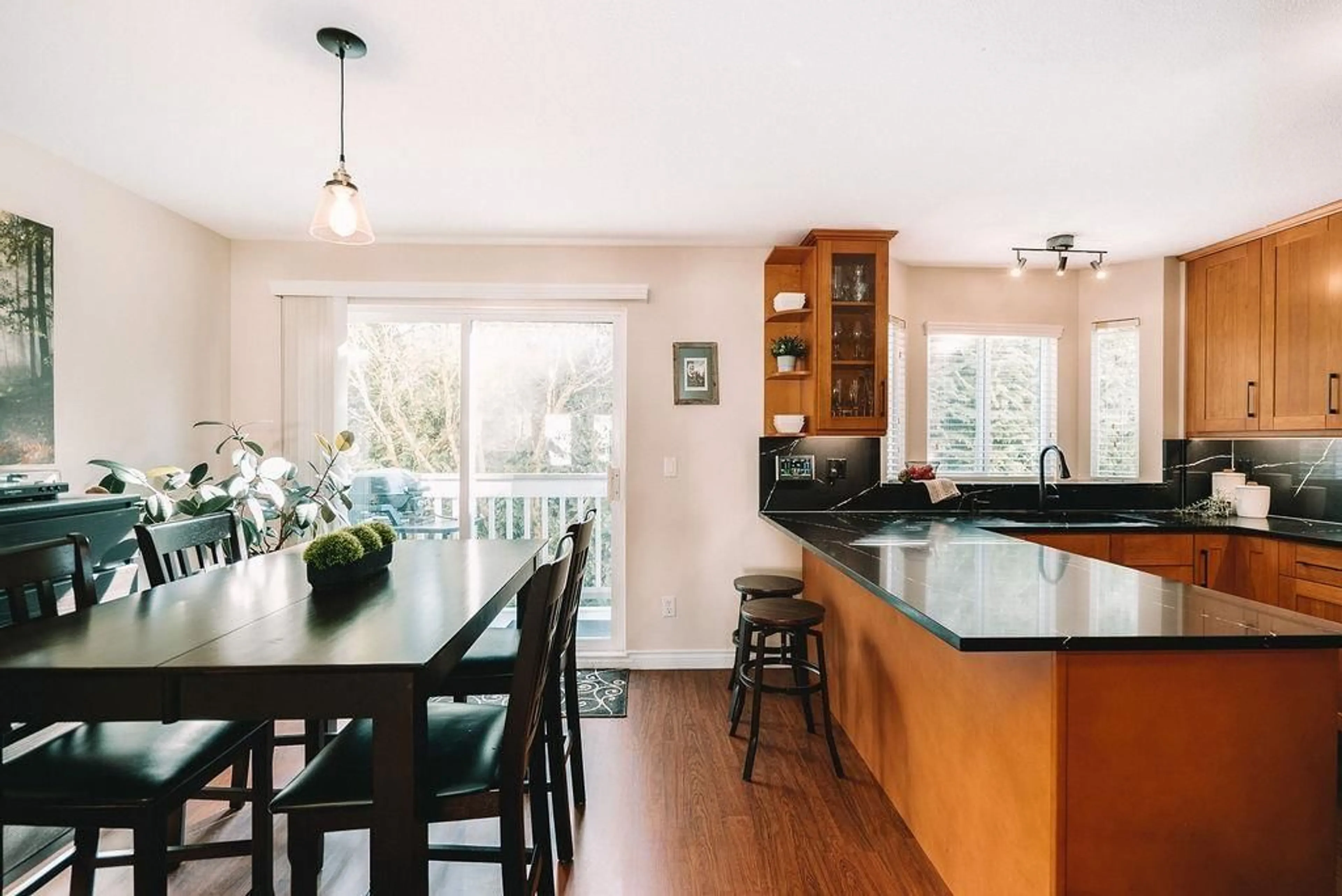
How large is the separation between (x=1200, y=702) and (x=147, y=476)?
369 cm

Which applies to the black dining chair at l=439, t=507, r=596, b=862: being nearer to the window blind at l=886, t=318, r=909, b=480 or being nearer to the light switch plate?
the light switch plate

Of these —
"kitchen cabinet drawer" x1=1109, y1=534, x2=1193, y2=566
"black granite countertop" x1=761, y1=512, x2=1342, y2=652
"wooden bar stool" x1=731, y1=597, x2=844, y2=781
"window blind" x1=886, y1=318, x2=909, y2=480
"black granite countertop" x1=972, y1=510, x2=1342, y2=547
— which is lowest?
"wooden bar stool" x1=731, y1=597, x2=844, y2=781

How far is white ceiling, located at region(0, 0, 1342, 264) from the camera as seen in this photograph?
5.39ft

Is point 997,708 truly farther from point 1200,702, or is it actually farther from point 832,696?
point 832,696

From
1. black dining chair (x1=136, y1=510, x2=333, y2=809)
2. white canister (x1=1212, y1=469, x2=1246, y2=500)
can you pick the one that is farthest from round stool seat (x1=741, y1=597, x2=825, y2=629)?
white canister (x1=1212, y1=469, x2=1246, y2=500)

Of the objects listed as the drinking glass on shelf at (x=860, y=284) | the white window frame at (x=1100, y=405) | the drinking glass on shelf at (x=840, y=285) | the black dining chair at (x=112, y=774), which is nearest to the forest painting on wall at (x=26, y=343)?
the black dining chair at (x=112, y=774)

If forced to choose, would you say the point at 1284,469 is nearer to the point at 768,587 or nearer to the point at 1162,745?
the point at 768,587

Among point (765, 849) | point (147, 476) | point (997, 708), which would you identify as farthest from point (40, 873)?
point (997, 708)

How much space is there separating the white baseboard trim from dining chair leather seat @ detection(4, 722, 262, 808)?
84.4 inches

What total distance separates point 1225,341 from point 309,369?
17.0ft

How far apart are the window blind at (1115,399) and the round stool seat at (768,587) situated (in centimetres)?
236

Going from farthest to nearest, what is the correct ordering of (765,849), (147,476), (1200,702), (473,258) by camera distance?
(473,258) < (147,476) < (765,849) < (1200,702)

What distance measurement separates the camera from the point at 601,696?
124 inches

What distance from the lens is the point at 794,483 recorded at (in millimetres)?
3559
